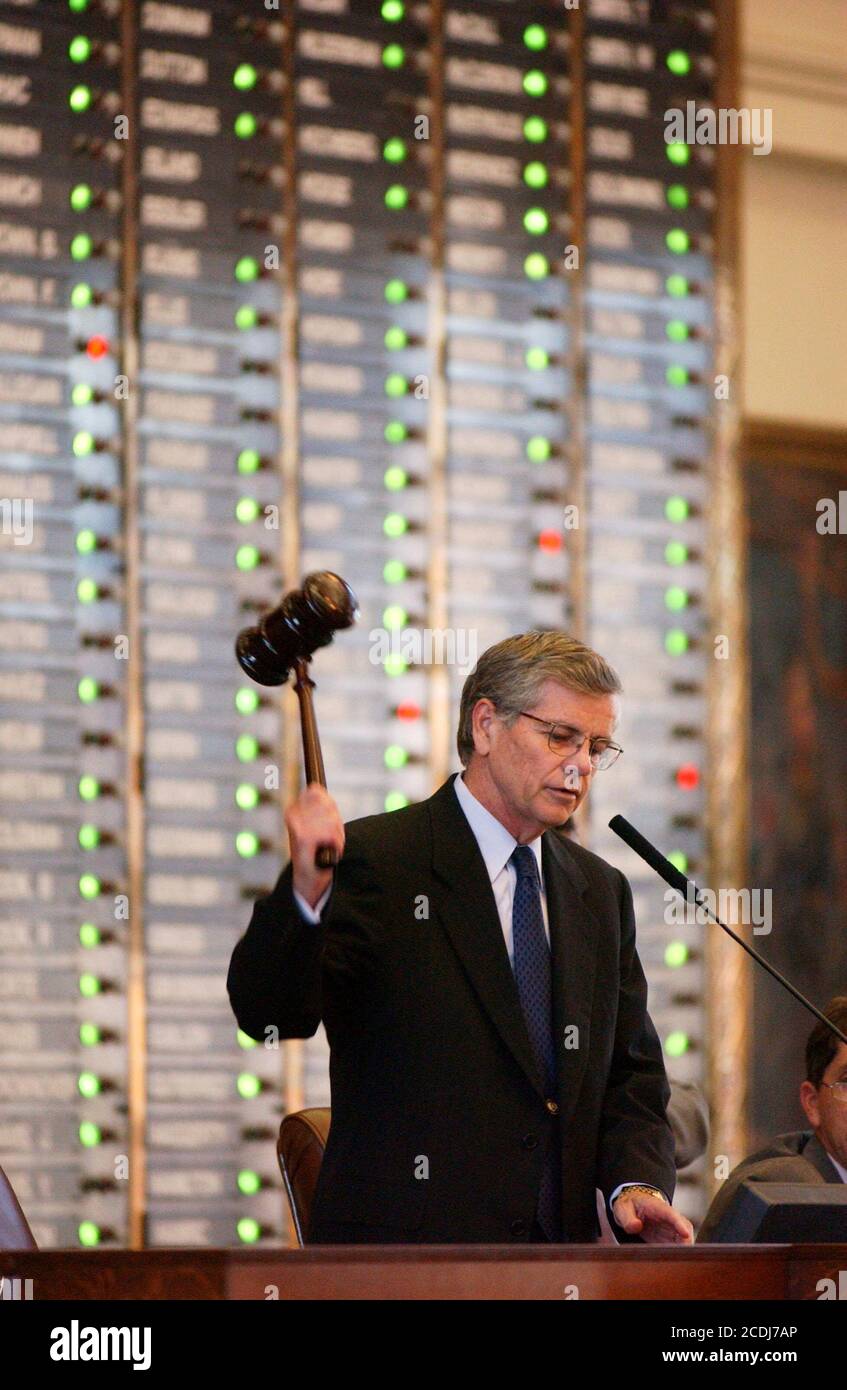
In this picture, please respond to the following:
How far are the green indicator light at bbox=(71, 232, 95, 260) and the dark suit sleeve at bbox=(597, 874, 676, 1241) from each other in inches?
84.6

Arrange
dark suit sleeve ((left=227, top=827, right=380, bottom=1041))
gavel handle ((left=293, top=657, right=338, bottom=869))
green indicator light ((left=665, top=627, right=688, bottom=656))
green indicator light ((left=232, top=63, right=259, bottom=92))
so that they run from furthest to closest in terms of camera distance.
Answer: green indicator light ((left=665, top=627, right=688, bottom=656)), green indicator light ((left=232, top=63, right=259, bottom=92)), gavel handle ((left=293, top=657, right=338, bottom=869)), dark suit sleeve ((left=227, top=827, right=380, bottom=1041))

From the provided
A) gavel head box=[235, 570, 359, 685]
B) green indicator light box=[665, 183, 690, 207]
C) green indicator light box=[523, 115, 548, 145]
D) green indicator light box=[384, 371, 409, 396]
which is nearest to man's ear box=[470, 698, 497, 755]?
gavel head box=[235, 570, 359, 685]

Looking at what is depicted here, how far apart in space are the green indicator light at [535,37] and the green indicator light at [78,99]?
3.86ft

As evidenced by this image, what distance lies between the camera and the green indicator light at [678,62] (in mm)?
5316

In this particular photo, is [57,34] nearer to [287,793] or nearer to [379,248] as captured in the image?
[379,248]

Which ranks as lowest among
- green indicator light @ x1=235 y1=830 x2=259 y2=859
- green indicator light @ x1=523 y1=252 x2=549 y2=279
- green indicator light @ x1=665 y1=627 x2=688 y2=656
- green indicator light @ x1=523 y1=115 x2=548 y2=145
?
green indicator light @ x1=235 y1=830 x2=259 y2=859

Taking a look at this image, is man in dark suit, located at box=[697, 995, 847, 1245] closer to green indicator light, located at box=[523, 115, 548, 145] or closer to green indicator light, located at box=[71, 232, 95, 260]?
green indicator light, located at box=[71, 232, 95, 260]

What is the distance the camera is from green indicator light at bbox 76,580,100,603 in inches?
179

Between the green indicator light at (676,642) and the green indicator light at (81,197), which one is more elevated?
the green indicator light at (81,197)

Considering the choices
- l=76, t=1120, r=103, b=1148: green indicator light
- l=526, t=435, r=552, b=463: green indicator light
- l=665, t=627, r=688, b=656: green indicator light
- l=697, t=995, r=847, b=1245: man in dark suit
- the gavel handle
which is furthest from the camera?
l=665, t=627, r=688, b=656: green indicator light

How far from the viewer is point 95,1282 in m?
1.98

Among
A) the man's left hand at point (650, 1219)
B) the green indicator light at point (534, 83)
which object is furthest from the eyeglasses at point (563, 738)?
the green indicator light at point (534, 83)

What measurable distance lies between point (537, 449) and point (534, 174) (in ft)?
2.23

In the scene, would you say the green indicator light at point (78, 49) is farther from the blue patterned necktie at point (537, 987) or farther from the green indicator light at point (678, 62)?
the blue patterned necktie at point (537, 987)
